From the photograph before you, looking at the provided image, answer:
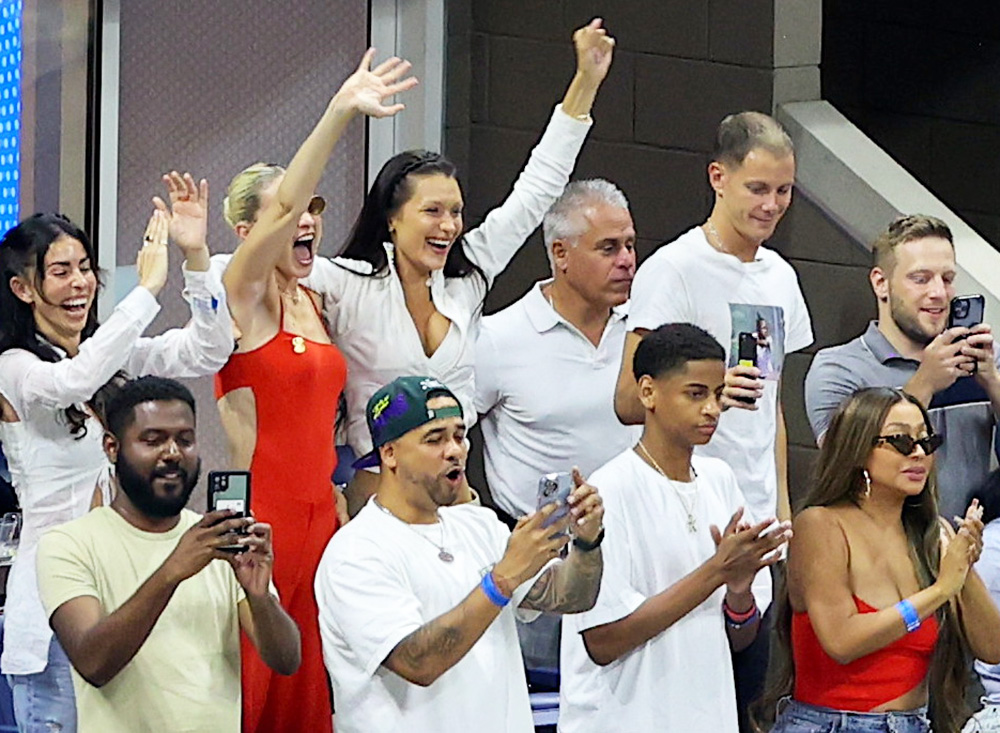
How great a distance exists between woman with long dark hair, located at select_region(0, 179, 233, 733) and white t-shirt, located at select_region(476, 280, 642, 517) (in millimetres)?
906

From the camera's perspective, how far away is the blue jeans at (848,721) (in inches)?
180

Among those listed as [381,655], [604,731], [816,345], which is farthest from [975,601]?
[816,345]

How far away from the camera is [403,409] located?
4.19 metres

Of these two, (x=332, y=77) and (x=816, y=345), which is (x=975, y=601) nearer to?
(x=816, y=345)

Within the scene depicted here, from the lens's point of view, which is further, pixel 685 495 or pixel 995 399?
pixel 995 399

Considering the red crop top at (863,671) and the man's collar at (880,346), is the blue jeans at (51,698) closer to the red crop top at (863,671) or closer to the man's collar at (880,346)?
the red crop top at (863,671)

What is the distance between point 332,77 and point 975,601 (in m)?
2.90

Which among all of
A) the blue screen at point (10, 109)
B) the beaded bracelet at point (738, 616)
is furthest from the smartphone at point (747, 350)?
the blue screen at point (10, 109)

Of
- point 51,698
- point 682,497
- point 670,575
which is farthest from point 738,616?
point 51,698

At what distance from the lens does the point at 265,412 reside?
471cm

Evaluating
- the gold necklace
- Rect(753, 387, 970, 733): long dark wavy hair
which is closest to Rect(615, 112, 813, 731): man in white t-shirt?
Rect(753, 387, 970, 733): long dark wavy hair

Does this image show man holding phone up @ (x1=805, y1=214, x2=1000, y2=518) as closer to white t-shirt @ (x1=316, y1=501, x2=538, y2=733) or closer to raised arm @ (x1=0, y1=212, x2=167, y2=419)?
white t-shirt @ (x1=316, y1=501, x2=538, y2=733)

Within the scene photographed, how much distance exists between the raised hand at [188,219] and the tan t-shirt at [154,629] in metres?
0.72

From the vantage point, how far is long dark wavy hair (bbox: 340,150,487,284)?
4961 millimetres
